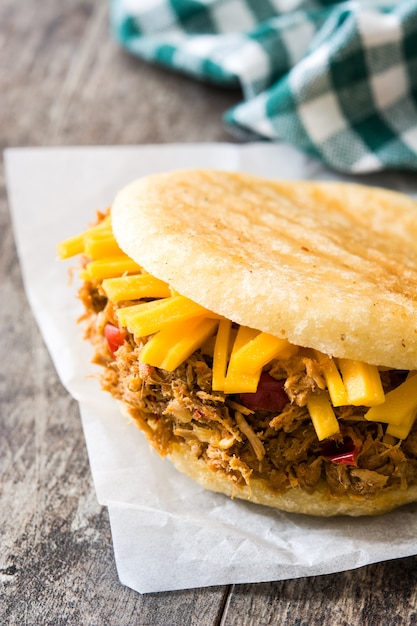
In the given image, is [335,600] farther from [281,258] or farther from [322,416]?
[281,258]

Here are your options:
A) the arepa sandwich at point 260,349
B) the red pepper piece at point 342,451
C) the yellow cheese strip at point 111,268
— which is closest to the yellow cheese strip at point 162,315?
the arepa sandwich at point 260,349

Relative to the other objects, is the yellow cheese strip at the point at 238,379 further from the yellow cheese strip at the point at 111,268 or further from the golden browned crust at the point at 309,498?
the yellow cheese strip at the point at 111,268

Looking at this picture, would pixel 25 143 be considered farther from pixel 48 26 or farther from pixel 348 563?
pixel 348 563

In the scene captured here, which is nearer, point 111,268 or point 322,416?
point 322,416

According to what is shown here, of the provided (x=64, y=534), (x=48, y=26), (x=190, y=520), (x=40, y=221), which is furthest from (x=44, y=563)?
(x=48, y=26)

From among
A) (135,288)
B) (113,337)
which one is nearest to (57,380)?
(113,337)

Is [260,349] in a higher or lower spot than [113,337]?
higher
